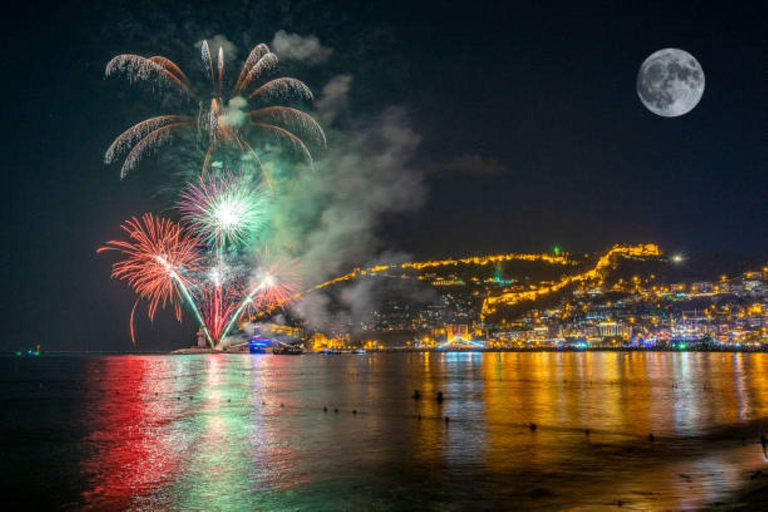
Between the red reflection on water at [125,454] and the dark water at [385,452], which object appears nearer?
the dark water at [385,452]

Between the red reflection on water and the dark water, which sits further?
the red reflection on water

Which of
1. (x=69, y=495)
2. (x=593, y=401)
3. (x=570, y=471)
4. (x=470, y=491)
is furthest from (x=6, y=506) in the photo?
(x=593, y=401)

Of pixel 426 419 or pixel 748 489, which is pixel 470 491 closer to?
pixel 748 489

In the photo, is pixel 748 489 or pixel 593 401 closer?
pixel 748 489

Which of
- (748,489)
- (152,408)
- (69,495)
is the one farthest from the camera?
(152,408)

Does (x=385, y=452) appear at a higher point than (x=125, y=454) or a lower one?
lower

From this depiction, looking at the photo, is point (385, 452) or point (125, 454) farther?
point (125, 454)

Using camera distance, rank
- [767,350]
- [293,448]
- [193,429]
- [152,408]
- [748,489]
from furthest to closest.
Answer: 1. [767,350]
2. [152,408]
3. [193,429]
4. [293,448]
5. [748,489]
